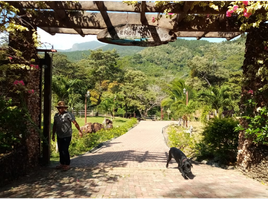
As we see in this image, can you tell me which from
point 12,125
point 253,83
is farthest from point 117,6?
point 253,83

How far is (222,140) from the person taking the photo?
6230 mm

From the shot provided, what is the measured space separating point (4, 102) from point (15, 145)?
98cm

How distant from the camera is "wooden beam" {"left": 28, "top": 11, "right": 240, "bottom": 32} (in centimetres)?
503

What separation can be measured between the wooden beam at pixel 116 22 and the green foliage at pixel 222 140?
261 centimetres

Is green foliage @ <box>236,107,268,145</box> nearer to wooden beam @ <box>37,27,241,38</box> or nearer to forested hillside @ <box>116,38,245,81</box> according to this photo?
wooden beam @ <box>37,27,241,38</box>

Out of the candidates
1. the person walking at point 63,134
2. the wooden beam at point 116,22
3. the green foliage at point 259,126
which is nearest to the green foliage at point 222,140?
the green foliage at point 259,126

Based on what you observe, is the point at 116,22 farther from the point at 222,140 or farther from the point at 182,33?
the point at 222,140

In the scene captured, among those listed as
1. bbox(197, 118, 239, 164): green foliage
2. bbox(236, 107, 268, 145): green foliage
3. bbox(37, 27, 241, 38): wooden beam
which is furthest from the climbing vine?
bbox(197, 118, 239, 164): green foliage

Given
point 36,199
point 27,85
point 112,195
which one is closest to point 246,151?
point 112,195

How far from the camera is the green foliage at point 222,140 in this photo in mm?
6027

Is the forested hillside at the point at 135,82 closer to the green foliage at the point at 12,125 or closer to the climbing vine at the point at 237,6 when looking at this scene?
the climbing vine at the point at 237,6

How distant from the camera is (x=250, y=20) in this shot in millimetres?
4855

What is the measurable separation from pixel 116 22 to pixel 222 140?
13.9ft

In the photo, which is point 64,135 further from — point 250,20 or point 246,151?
point 250,20
